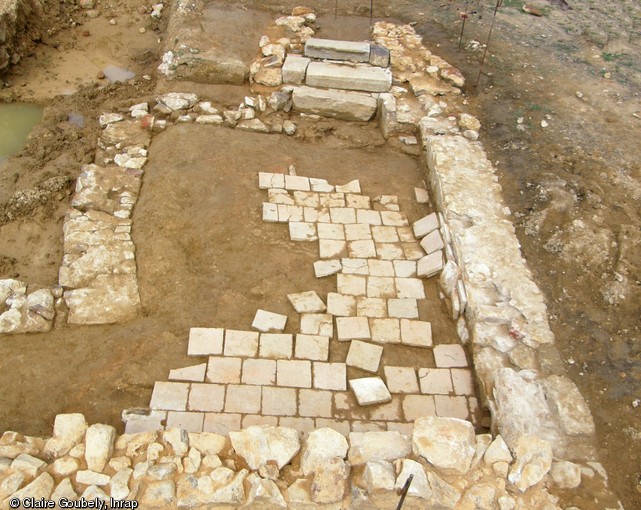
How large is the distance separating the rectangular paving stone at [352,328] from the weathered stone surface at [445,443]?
152 cm

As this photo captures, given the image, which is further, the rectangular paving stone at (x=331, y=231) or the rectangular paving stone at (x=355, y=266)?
the rectangular paving stone at (x=331, y=231)

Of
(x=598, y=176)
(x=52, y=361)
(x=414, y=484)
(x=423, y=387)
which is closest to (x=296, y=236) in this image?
(x=423, y=387)

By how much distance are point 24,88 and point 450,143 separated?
23.9ft

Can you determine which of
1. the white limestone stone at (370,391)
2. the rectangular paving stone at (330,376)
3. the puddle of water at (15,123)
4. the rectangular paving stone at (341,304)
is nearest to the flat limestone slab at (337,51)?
the puddle of water at (15,123)

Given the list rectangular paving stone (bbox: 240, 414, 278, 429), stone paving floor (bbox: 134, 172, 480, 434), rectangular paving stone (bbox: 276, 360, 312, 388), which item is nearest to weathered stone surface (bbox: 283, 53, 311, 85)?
stone paving floor (bbox: 134, 172, 480, 434)

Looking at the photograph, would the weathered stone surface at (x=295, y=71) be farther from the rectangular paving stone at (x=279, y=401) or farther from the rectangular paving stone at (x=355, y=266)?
the rectangular paving stone at (x=279, y=401)

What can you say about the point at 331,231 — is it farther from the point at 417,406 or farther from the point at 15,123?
the point at 15,123

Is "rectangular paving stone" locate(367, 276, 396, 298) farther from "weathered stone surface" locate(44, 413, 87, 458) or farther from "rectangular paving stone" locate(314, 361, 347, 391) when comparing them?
"weathered stone surface" locate(44, 413, 87, 458)

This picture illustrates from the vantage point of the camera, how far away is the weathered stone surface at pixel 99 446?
13.5 feet

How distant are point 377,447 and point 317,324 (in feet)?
5.93

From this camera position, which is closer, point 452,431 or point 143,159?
point 452,431

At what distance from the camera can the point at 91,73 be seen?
32.4 feet

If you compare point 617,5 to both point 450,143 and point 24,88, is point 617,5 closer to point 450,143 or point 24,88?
point 450,143

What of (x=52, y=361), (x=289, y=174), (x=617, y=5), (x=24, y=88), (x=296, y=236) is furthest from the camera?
(x=617, y=5)
